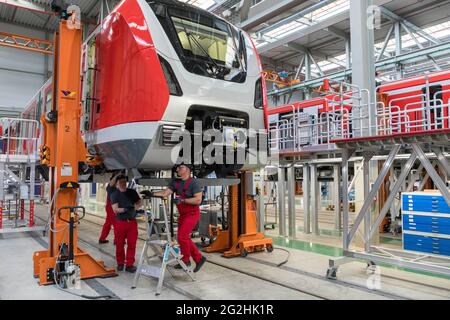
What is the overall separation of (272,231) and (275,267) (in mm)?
4237

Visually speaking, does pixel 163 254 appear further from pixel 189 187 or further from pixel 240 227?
pixel 240 227

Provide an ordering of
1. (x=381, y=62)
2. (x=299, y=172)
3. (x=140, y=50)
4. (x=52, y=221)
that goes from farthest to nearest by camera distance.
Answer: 1. (x=299, y=172)
2. (x=381, y=62)
3. (x=52, y=221)
4. (x=140, y=50)

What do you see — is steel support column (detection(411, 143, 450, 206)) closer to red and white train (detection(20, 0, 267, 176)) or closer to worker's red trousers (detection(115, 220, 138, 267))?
red and white train (detection(20, 0, 267, 176))

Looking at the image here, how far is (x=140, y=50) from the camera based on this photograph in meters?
4.04

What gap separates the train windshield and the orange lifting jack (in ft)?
8.48

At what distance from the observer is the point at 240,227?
6.87 m

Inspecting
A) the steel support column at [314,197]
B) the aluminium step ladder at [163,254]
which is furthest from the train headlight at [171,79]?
the steel support column at [314,197]

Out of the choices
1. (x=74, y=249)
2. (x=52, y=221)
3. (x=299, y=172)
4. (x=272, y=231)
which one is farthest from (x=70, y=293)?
(x=299, y=172)

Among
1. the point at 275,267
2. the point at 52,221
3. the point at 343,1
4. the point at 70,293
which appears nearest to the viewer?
the point at 70,293

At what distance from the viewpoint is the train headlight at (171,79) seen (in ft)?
13.4

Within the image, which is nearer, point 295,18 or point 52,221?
point 52,221

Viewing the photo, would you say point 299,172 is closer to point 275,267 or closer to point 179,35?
point 275,267

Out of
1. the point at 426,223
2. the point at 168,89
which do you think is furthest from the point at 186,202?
the point at 426,223

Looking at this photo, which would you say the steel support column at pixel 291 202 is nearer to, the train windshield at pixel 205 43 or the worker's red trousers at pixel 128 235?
the train windshield at pixel 205 43
